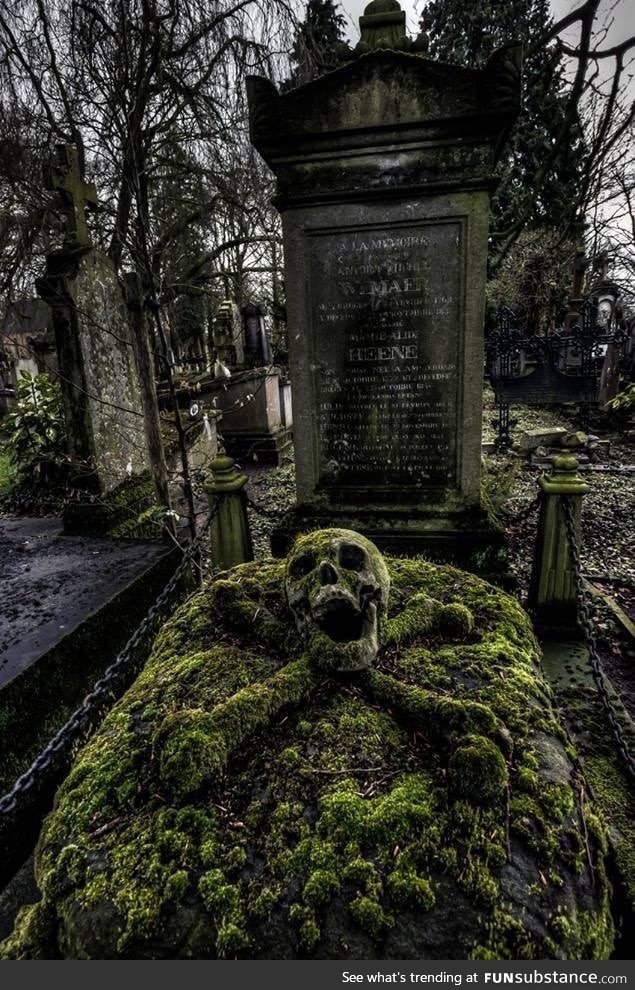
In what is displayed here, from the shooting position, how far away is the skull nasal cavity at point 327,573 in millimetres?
1871

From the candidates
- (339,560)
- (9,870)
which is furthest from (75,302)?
(9,870)

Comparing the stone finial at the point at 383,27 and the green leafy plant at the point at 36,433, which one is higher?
the stone finial at the point at 383,27

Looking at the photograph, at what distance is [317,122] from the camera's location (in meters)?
3.34

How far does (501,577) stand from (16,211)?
8.88 m

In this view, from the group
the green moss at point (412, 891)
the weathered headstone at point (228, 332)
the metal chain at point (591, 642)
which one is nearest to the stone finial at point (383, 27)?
the metal chain at point (591, 642)

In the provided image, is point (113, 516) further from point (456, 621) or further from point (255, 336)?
point (255, 336)

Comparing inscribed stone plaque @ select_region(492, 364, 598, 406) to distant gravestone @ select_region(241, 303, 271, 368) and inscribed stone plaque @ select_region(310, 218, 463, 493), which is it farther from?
inscribed stone plaque @ select_region(310, 218, 463, 493)

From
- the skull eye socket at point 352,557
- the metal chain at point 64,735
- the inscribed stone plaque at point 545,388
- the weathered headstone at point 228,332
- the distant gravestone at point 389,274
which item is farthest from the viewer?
the inscribed stone plaque at point 545,388

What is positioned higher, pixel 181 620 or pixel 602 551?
pixel 181 620

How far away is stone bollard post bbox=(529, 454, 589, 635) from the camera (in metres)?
3.50

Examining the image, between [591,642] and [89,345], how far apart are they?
4479 mm

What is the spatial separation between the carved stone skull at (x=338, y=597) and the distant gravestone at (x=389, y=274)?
1916 millimetres

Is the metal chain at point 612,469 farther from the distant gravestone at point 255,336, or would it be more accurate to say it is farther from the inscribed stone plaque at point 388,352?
the distant gravestone at point 255,336

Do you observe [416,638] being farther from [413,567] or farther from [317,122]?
[317,122]
